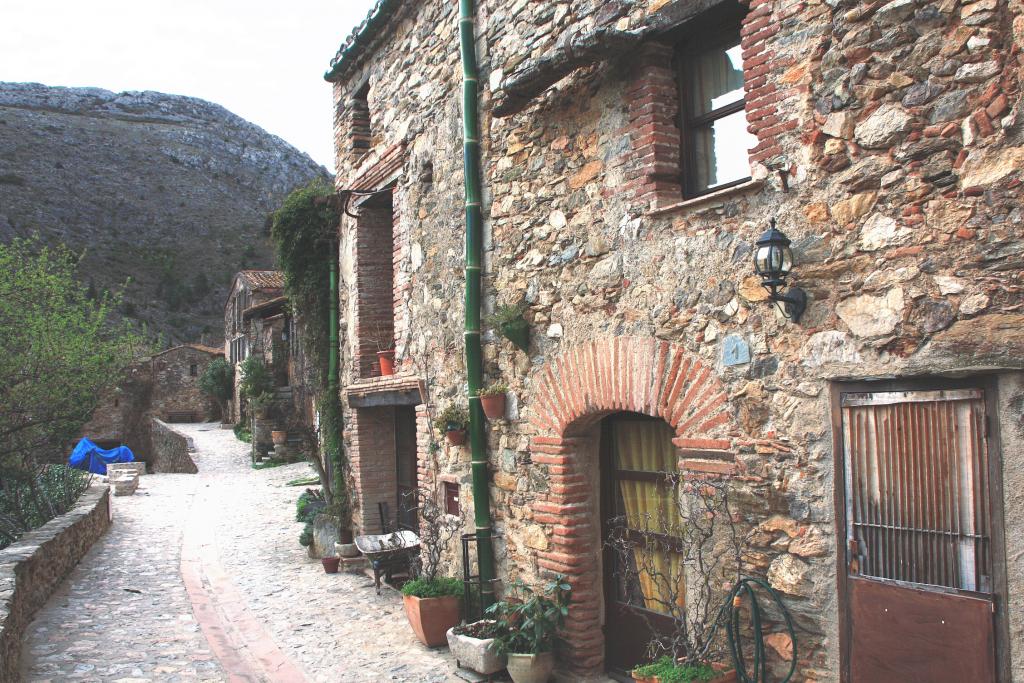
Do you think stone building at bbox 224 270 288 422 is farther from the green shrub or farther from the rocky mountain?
the rocky mountain

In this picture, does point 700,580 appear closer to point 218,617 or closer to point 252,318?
point 218,617

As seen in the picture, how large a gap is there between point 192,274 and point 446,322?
172ft

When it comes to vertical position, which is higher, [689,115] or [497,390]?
[689,115]

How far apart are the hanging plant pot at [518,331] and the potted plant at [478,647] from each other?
2.23 m

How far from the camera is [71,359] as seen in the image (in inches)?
488

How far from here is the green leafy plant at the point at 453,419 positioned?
6883 millimetres

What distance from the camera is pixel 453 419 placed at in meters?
6.90

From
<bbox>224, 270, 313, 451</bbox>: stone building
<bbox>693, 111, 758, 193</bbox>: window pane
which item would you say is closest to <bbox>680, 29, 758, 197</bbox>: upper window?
<bbox>693, 111, 758, 193</bbox>: window pane

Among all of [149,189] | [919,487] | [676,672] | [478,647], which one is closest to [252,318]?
[478,647]

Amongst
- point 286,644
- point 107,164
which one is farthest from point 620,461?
point 107,164

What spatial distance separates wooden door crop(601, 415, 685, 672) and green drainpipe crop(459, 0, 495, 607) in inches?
46.0

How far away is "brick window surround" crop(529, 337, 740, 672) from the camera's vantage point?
4.83 meters

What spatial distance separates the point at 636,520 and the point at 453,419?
207 cm

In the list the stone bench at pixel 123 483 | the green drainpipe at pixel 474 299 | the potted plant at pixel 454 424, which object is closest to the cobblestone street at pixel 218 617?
the green drainpipe at pixel 474 299
